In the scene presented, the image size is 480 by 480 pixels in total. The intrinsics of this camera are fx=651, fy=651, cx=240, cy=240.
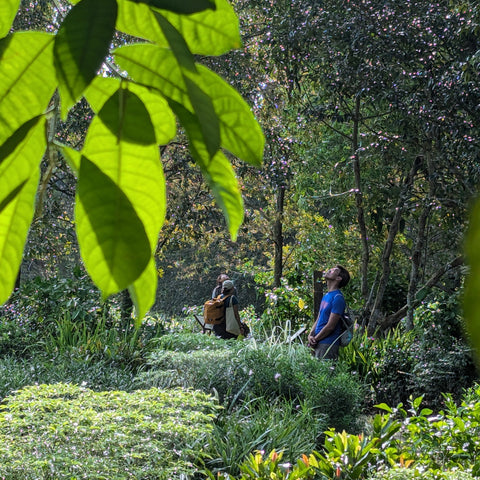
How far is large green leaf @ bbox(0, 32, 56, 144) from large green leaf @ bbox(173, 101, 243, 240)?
0.09 m

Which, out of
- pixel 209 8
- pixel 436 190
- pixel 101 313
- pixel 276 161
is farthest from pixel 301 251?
pixel 209 8

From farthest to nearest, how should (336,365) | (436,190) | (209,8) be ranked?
(436,190) < (336,365) < (209,8)

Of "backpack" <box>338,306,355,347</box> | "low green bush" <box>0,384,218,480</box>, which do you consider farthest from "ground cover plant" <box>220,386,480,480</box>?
"backpack" <box>338,306,355,347</box>

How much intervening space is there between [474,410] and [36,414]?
246 centimetres

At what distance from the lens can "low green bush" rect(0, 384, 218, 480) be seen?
3125mm

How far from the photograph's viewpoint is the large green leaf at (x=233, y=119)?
0.41m

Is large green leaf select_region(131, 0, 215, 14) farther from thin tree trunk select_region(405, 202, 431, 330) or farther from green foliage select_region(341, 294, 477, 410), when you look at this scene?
thin tree trunk select_region(405, 202, 431, 330)

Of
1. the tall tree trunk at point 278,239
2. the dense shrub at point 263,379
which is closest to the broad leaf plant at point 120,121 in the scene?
the dense shrub at point 263,379

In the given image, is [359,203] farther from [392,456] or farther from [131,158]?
[131,158]

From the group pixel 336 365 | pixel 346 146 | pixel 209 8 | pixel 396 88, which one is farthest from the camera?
pixel 346 146

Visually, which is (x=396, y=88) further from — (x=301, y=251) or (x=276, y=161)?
(x=301, y=251)

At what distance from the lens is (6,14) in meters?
0.44

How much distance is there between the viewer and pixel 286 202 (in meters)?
12.9

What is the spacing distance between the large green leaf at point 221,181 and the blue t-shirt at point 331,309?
570cm
